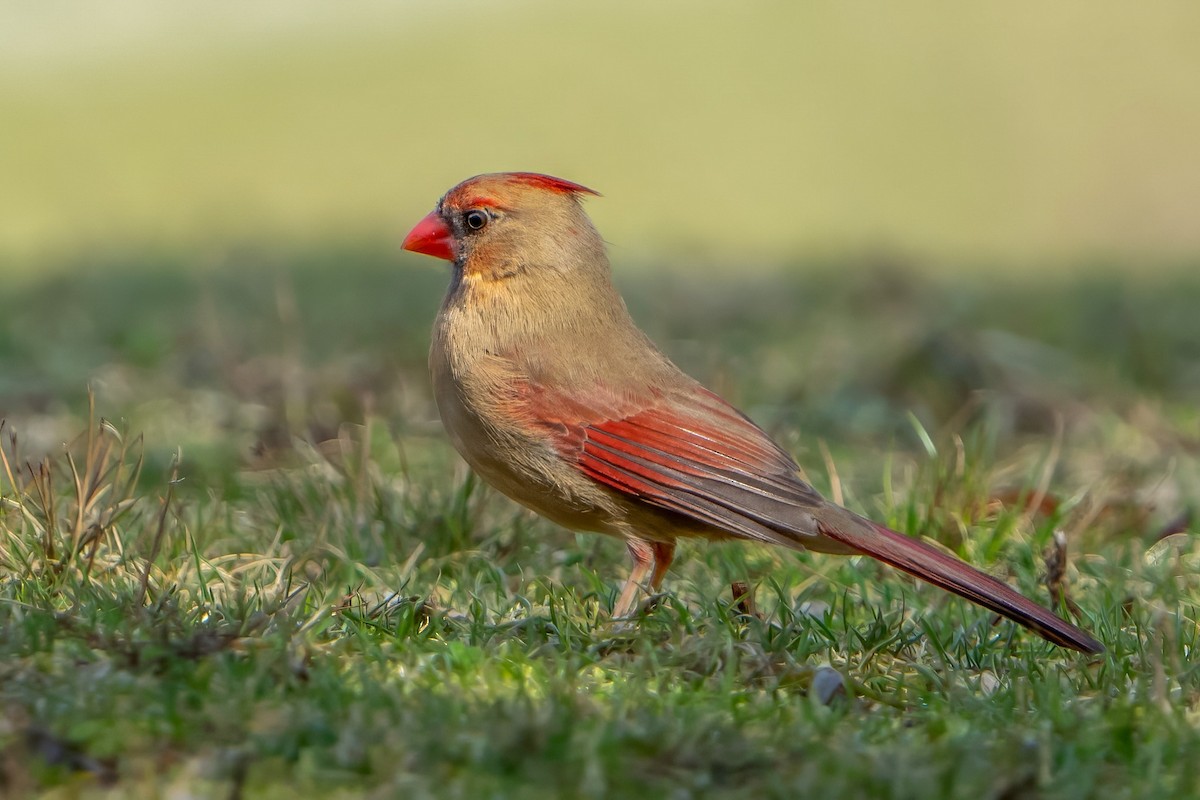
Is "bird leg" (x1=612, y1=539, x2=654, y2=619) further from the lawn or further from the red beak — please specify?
the red beak

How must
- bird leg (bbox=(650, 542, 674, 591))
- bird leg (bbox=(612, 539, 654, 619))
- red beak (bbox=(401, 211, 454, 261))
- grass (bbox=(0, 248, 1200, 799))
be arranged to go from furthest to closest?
red beak (bbox=(401, 211, 454, 261)) < bird leg (bbox=(650, 542, 674, 591)) < bird leg (bbox=(612, 539, 654, 619)) < grass (bbox=(0, 248, 1200, 799))

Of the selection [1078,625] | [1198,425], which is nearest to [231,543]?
[1078,625]

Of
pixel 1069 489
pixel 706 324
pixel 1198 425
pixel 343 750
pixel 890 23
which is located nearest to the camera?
pixel 343 750

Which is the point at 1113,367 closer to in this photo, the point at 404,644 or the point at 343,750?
the point at 404,644

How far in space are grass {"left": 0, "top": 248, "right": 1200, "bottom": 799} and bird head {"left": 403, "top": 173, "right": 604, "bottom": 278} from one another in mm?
554

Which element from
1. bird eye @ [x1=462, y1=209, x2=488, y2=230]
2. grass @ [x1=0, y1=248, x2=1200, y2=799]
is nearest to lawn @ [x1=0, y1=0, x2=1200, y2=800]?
grass @ [x1=0, y1=248, x2=1200, y2=799]

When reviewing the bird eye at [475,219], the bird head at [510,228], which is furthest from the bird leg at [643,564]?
the bird eye at [475,219]

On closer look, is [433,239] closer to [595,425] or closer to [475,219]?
[475,219]

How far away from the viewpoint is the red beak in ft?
13.9

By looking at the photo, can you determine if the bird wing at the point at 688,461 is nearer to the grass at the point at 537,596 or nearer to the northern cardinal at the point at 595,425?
the northern cardinal at the point at 595,425

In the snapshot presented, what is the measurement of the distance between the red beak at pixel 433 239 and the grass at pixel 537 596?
1.63ft

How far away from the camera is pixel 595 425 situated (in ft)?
12.1

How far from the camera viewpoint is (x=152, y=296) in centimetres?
802

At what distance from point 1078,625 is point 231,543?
2.13 m
